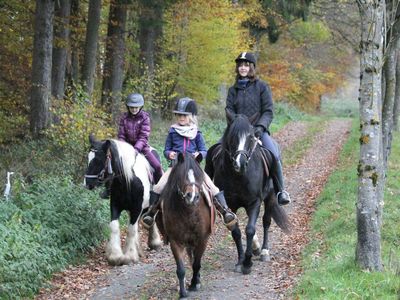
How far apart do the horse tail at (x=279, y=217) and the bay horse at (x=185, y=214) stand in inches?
100

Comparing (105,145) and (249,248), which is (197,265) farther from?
(105,145)

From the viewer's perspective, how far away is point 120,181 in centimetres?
915

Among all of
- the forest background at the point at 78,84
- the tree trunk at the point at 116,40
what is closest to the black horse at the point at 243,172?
A: the forest background at the point at 78,84

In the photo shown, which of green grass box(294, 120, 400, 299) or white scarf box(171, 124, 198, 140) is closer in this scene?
green grass box(294, 120, 400, 299)

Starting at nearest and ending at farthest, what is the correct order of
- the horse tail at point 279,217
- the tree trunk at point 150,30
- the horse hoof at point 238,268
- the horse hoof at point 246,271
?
the horse hoof at point 246,271, the horse hoof at point 238,268, the horse tail at point 279,217, the tree trunk at point 150,30

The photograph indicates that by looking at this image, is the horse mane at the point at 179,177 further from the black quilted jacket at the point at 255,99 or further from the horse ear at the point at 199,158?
the black quilted jacket at the point at 255,99

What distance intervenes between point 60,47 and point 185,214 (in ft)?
41.6

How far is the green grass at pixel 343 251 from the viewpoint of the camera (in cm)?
658

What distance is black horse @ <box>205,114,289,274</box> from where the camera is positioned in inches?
312

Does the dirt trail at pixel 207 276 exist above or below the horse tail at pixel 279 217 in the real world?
below

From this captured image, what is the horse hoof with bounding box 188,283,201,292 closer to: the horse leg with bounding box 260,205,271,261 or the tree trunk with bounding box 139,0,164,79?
the horse leg with bounding box 260,205,271,261

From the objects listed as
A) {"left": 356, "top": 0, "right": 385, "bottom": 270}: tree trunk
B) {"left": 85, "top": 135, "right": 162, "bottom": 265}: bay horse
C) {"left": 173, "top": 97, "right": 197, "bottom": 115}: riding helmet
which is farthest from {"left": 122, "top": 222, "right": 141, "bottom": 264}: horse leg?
{"left": 356, "top": 0, "right": 385, "bottom": 270}: tree trunk

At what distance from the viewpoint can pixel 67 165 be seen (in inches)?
504

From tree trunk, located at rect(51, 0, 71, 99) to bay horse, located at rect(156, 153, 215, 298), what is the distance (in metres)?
11.8
